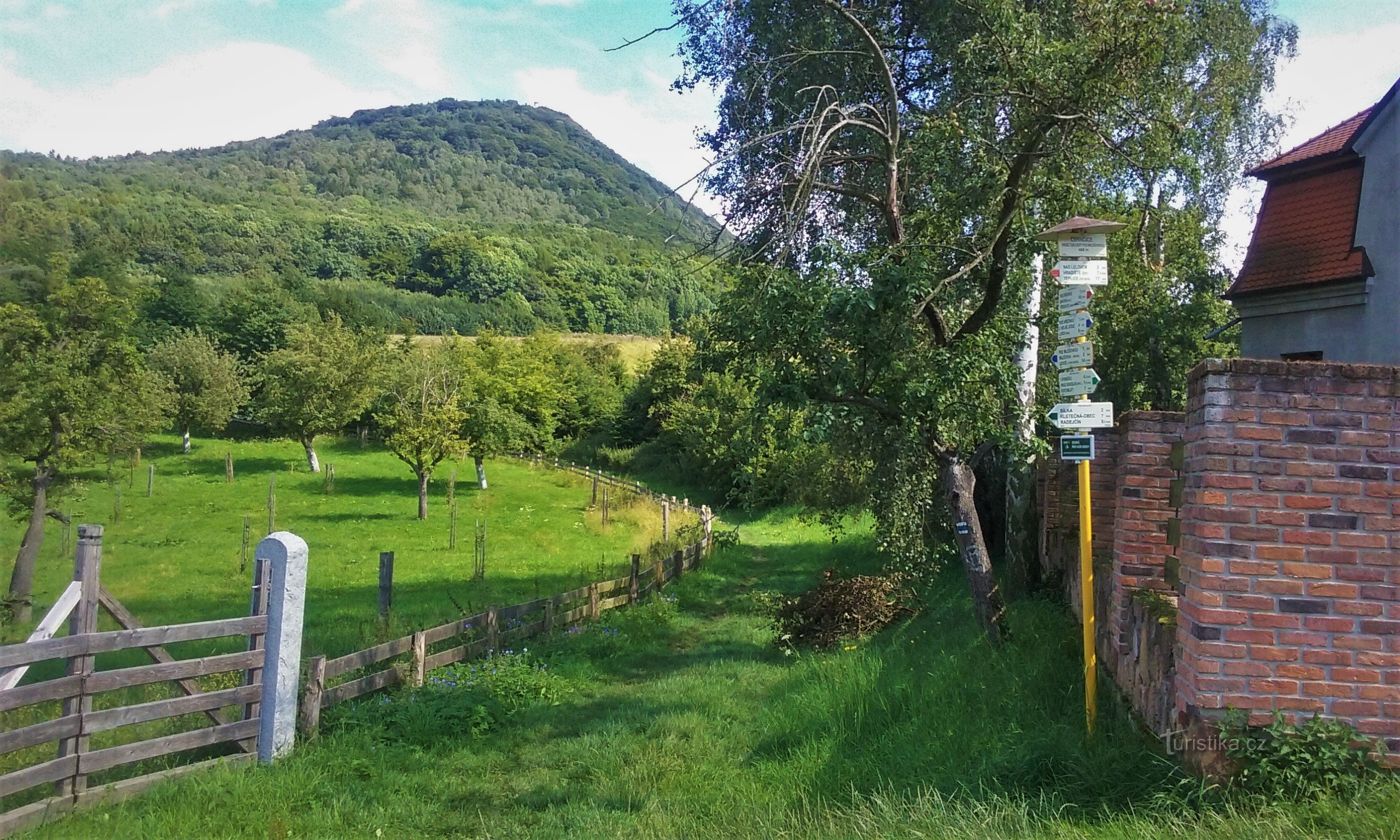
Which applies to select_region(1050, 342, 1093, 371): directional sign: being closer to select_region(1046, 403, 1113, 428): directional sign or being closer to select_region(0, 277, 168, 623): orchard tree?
select_region(1046, 403, 1113, 428): directional sign

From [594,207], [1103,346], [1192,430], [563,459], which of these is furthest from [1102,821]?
[594,207]

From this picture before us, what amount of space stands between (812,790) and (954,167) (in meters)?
6.24

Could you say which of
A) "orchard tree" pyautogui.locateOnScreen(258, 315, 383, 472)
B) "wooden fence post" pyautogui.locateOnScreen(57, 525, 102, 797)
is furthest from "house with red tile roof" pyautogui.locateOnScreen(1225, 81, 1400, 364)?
"orchard tree" pyautogui.locateOnScreen(258, 315, 383, 472)

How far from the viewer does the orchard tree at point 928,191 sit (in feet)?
25.2

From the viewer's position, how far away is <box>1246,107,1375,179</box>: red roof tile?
1340 cm

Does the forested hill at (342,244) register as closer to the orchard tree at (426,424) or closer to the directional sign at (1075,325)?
the directional sign at (1075,325)

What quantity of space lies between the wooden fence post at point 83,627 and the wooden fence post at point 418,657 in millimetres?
3198

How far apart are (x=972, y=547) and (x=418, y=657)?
18.9ft

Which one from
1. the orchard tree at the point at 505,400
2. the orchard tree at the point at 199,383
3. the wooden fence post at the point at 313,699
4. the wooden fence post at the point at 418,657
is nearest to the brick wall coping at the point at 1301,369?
the wooden fence post at the point at 313,699

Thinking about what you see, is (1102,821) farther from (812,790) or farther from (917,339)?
(917,339)

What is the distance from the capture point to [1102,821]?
4020mm

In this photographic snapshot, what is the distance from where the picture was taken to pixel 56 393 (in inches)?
616

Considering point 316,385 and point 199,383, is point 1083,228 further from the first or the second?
point 199,383

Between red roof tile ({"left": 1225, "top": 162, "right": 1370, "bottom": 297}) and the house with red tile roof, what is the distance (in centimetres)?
1
